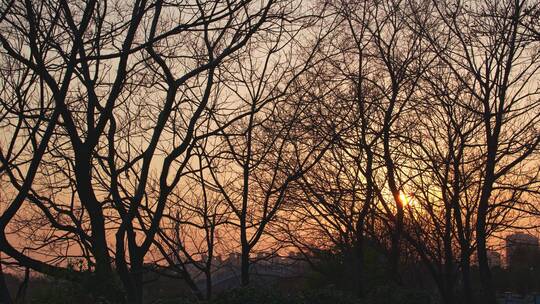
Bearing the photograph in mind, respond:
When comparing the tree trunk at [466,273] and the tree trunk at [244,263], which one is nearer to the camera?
the tree trunk at [244,263]

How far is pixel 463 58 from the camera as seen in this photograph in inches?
597

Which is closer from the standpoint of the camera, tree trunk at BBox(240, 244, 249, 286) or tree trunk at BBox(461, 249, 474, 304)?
tree trunk at BBox(240, 244, 249, 286)

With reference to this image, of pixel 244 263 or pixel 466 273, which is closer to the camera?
pixel 244 263

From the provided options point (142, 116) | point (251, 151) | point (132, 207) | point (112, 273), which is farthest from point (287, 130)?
point (112, 273)

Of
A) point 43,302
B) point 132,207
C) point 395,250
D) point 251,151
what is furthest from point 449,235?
point 43,302

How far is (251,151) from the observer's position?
49.9ft

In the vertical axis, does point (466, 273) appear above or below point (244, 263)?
below

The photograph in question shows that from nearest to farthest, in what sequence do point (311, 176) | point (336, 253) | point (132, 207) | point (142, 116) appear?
point (132, 207) < point (142, 116) < point (311, 176) < point (336, 253)

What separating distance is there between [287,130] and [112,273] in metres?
8.09

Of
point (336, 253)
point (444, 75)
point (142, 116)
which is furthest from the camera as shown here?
point (336, 253)

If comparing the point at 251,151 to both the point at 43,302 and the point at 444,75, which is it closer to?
the point at 444,75

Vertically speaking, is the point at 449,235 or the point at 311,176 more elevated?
the point at 311,176

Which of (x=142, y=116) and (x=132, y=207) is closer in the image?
(x=132, y=207)

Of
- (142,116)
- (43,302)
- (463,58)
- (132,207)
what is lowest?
(43,302)
